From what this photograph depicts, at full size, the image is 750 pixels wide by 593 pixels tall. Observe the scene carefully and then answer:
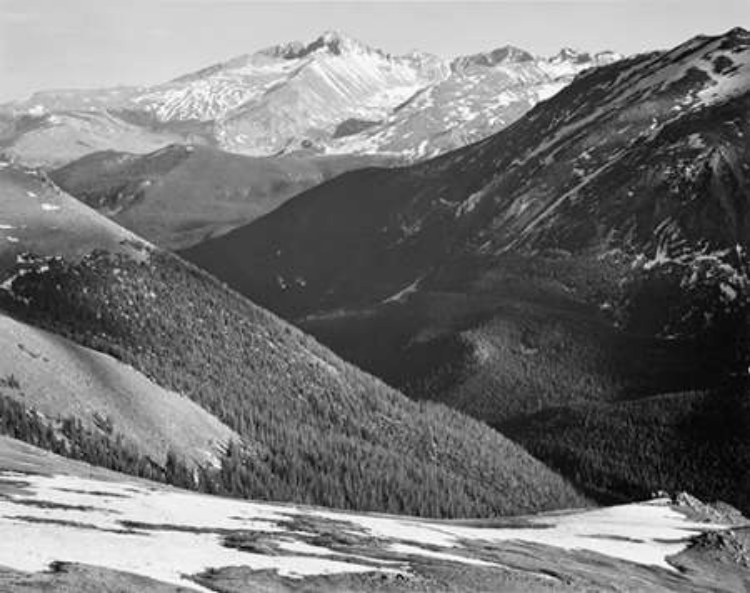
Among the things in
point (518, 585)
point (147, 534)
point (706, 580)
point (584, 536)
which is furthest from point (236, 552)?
point (584, 536)

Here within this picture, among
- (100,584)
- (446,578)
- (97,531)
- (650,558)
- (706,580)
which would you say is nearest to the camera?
(100,584)

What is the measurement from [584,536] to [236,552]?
A: 91.6 m

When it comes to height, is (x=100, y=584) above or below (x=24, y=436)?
below

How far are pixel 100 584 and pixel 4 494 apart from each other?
36.5 meters

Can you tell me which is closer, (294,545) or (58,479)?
(294,545)

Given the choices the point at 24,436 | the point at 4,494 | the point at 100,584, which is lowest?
the point at 100,584

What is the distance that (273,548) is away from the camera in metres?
108

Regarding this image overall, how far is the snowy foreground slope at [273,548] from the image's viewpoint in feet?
293

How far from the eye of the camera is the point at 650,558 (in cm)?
16350

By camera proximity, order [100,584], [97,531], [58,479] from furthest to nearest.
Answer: [58,479]
[97,531]
[100,584]

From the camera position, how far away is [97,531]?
101m

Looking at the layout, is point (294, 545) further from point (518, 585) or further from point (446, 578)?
point (518, 585)

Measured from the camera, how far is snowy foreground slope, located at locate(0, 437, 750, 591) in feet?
293

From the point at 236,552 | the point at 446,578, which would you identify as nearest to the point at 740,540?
the point at 446,578
